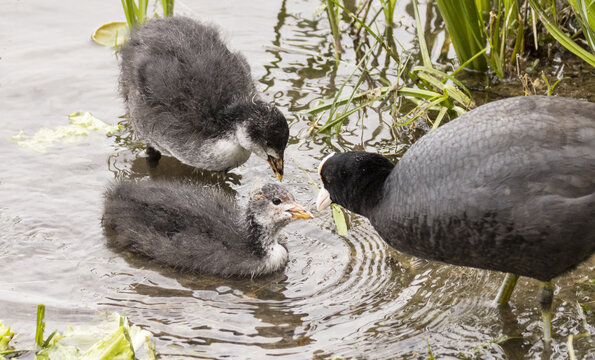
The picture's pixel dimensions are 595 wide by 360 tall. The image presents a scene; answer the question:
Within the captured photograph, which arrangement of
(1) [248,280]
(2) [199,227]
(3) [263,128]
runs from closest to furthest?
(1) [248,280]
(2) [199,227]
(3) [263,128]

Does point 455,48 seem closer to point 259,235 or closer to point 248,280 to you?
point 259,235

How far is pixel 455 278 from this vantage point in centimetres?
A: 487

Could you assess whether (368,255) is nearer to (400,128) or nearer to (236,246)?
(236,246)

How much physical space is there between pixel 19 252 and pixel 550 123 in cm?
299

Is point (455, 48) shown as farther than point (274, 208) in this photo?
Yes

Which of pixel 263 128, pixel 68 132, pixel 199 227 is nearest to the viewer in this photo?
pixel 199 227

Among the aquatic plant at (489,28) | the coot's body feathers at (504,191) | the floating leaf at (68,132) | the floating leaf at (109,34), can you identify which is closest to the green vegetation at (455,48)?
the aquatic plant at (489,28)

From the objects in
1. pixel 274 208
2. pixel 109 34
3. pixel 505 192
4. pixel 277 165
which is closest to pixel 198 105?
pixel 277 165

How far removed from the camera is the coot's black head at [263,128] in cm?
550

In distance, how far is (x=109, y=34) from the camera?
7.28 m

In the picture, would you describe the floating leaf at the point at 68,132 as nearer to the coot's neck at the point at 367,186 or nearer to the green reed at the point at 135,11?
the green reed at the point at 135,11

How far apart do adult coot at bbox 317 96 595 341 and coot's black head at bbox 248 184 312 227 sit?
2.42 ft

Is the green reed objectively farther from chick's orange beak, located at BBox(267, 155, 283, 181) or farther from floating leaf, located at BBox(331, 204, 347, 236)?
floating leaf, located at BBox(331, 204, 347, 236)

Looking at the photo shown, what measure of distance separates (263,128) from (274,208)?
0.66 m
